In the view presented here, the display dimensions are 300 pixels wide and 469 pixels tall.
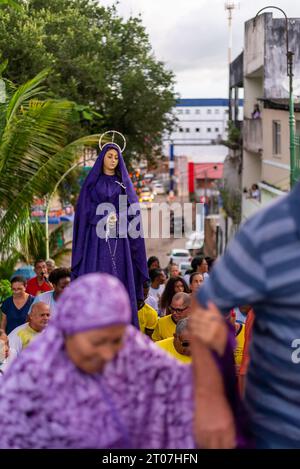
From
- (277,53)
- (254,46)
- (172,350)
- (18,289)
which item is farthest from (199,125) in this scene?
(172,350)

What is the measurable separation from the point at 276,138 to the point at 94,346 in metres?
32.5

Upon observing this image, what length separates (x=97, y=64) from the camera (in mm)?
29594

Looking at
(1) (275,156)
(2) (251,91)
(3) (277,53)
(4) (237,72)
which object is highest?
(4) (237,72)

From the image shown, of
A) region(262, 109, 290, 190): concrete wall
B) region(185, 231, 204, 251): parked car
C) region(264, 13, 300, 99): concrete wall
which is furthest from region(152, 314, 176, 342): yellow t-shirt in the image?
region(264, 13, 300, 99): concrete wall

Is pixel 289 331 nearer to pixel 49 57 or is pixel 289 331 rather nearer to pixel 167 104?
pixel 49 57

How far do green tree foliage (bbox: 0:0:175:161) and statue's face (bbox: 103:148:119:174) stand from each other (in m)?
17.6

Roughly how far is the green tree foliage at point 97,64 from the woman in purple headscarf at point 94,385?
22.6m

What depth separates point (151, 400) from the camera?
298 cm

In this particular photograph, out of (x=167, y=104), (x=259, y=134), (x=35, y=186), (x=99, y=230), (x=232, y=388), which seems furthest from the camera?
(x=259, y=134)

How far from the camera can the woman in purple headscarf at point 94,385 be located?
280 centimetres

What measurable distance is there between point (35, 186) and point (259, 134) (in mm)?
27276

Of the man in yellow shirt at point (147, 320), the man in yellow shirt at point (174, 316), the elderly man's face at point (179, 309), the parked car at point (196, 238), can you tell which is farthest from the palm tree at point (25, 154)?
the parked car at point (196, 238)

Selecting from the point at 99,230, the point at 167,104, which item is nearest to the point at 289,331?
the point at 99,230

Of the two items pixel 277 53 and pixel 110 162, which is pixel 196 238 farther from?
pixel 277 53
